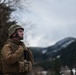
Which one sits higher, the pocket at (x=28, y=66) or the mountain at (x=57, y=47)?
the pocket at (x=28, y=66)

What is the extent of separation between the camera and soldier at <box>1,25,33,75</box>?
5.49 m

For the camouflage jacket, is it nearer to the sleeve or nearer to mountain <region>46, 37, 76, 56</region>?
A: the sleeve

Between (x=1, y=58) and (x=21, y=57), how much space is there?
29 cm

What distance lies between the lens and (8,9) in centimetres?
3812

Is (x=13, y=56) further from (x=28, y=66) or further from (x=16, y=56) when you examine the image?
(x=28, y=66)

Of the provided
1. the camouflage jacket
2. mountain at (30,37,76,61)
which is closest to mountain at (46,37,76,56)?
mountain at (30,37,76,61)

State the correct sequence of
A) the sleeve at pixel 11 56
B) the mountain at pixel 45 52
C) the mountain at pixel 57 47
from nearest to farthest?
the sleeve at pixel 11 56 < the mountain at pixel 45 52 < the mountain at pixel 57 47

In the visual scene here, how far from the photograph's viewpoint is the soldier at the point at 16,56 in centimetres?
549

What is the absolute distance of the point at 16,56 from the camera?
546 centimetres

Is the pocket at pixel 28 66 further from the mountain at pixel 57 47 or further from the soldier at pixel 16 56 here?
the mountain at pixel 57 47

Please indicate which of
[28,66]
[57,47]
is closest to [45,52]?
[57,47]

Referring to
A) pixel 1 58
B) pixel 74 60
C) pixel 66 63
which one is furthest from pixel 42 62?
pixel 1 58

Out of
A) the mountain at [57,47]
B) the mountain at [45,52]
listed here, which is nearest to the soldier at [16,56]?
the mountain at [45,52]

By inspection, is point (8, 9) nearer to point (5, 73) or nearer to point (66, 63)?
point (5, 73)
